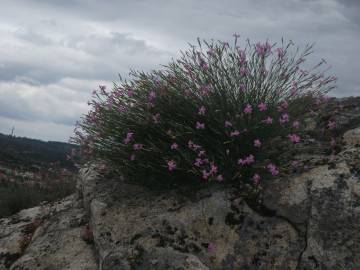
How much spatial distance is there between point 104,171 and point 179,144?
126 centimetres

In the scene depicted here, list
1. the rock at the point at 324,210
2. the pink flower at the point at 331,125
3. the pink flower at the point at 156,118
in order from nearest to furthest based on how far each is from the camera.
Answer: the rock at the point at 324,210
the pink flower at the point at 156,118
the pink flower at the point at 331,125

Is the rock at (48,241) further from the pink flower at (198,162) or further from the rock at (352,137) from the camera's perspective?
the rock at (352,137)

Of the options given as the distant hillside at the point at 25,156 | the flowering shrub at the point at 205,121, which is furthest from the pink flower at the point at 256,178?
the distant hillside at the point at 25,156

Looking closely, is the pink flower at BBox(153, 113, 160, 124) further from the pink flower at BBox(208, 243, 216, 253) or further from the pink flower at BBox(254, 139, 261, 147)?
the pink flower at BBox(208, 243, 216, 253)

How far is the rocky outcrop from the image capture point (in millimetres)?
4125

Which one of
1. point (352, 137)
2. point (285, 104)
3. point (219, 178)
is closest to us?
point (219, 178)

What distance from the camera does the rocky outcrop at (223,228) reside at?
4.12 metres

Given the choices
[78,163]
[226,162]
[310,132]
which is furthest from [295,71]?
[78,163]

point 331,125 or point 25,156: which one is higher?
point 25,156

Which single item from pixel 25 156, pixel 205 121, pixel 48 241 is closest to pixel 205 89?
pixel 205 121

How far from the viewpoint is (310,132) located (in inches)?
225

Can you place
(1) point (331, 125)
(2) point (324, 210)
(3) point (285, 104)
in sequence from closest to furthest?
(2) point (324, 210)
(3) point (285, 104)
(1) point (331, 125)

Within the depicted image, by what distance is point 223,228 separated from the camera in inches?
175

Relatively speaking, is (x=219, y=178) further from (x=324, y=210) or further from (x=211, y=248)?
(x=324, y=210)
